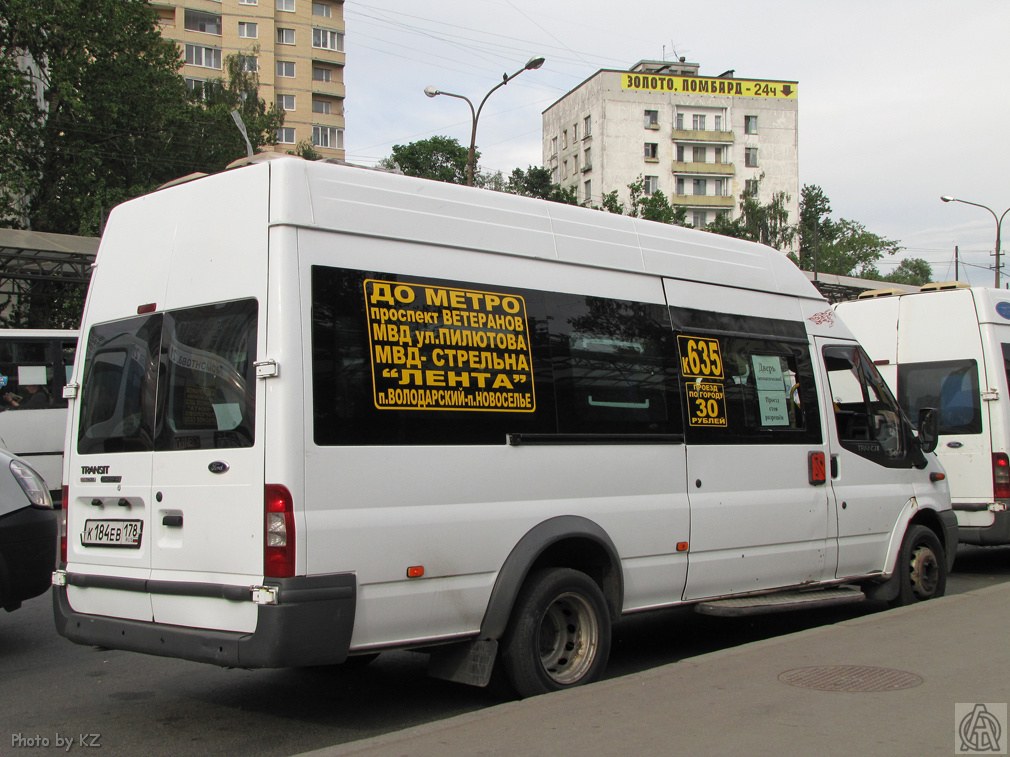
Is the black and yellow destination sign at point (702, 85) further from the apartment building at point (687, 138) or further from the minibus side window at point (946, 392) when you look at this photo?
the minibus side window at point (946, 392)

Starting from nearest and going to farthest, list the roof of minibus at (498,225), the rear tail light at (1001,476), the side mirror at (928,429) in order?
1. the roof of minibus at (498,225)
2. the side mirror at (928,429)
3. the rear tail light at (1001,476)

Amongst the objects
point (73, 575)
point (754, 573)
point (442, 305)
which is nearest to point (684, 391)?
point (754, 573)

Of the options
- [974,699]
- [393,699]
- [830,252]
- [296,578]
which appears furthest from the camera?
[830,252]

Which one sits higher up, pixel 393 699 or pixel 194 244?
pixel 194 244

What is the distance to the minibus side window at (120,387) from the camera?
5133 mm

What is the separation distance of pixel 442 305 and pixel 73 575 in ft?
8.04

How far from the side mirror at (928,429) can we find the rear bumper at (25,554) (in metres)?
6.62

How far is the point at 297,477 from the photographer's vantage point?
448 cm

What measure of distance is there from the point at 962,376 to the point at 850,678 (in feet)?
20.6

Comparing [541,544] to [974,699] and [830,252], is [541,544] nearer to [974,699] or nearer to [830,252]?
[974,699]

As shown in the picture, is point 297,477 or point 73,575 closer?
point 297,477

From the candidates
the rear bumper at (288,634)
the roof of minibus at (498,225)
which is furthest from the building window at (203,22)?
the rear bumper at (288,634)

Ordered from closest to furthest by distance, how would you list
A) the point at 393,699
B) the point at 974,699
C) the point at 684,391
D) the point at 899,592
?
the point at 974,699 < the point at 393,699 < the point at 684,391 < the point at 899,592

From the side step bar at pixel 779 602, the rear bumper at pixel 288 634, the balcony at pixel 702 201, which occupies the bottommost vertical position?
the side step bar at pixel 779 602
